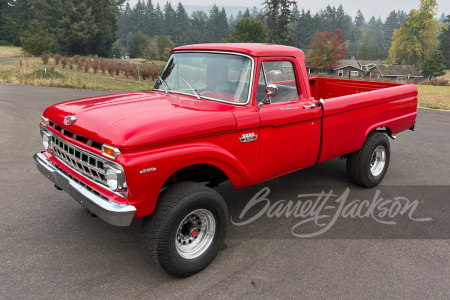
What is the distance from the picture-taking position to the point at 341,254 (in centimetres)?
356

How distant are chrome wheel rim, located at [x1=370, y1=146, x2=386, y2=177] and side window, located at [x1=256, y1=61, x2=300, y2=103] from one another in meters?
1.95

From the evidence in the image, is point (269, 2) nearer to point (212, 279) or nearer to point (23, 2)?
point (23, 2)

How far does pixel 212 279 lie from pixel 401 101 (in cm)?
395

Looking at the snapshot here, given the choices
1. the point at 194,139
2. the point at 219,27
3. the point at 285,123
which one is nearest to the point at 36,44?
the point at 285,123

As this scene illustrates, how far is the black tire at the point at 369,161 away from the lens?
500 cm

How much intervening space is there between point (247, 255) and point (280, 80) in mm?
1930

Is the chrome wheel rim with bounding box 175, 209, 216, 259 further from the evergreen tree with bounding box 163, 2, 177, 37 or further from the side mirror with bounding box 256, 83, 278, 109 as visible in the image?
the evergreen tree with bounding box 163, 2, 177, 37

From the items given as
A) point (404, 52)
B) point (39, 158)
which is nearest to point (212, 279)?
point (39, 158)

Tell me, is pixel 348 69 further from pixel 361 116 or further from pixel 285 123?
pixel 285 123

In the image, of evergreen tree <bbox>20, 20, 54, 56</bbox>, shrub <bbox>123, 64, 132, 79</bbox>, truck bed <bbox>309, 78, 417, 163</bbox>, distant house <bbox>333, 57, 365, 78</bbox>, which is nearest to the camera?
truck bed <bbox>309, 78, 417, 163</bbox>

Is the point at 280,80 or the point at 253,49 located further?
the point at 280,80

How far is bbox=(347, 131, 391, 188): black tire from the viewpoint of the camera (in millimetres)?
4996

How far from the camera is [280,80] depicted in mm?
4047

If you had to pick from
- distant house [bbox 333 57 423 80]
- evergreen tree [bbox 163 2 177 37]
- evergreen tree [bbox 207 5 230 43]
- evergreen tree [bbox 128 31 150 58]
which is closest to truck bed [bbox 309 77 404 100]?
distant house [bbox 333 57 423 80]
